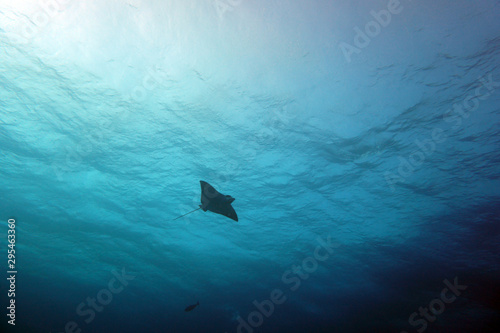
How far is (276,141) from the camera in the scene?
11.7 meters

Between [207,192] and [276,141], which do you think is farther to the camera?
[276,141]

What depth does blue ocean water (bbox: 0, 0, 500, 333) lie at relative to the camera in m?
8.15

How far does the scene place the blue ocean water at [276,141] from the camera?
8148 mm

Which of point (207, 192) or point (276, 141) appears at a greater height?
point (276, 141)

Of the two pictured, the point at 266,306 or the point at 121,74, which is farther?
the point at 266,306

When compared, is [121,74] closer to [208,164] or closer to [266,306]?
[208,164]

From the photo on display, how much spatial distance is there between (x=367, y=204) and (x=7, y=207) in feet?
90.9

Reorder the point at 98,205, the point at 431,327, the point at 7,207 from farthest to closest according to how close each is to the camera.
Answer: the point at 431,327 < the point at 7,207 < the point at 98,205

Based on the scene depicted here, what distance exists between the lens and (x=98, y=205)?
1777 cm

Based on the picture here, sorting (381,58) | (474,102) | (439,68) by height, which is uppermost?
(381,58)

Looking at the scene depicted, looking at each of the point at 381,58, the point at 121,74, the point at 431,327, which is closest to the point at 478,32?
the point at 381,58

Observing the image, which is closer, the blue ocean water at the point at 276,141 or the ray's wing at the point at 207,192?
the ray's wing at the point at 207,192

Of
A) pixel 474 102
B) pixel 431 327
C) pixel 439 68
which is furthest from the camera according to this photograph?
pixel 431 327

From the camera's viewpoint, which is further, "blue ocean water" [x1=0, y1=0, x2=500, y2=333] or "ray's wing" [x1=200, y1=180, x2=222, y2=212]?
"blue ocean water" [x1=0, y1=0, x2=500, y2=333]
